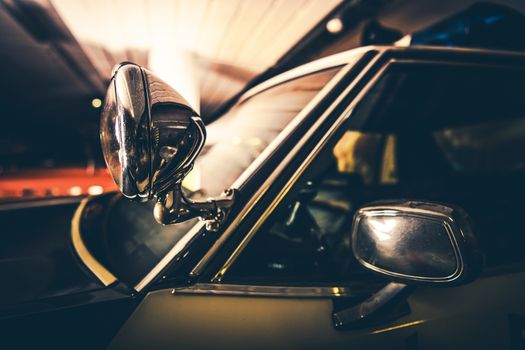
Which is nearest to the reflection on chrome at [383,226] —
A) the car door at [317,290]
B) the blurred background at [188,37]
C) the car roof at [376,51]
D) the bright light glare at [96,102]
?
the car door at [317,290]

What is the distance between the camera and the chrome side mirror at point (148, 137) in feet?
2.17

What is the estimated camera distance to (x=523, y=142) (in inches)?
107

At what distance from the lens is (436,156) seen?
8.57ft

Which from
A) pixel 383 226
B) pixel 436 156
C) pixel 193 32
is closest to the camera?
pixel 383 226

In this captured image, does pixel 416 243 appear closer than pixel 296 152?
Yes

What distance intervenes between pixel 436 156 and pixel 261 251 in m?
2.18

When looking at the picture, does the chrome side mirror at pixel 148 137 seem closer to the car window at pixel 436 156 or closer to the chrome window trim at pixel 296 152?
the chrome window trim at pixel 296 152

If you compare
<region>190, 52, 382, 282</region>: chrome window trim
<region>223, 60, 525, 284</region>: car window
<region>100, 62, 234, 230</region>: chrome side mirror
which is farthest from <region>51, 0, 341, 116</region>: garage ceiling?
<region>100, 62, 234, 230</region>: chrome side mirror

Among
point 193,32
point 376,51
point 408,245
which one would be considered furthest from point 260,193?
point 193,32

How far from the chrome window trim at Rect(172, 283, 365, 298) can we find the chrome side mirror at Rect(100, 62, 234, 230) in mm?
217

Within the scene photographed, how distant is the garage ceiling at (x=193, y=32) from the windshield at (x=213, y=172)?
113 inches

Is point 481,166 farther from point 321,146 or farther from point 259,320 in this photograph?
point 259,320

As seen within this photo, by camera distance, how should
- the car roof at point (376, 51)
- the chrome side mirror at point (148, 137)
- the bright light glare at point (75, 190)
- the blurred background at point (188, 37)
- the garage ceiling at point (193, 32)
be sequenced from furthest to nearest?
the bright light glare at point (75, 190), the garage ceiling at point (193, 32), the blurred background at point (188, 37), the car roof at point (376, 51), the chrome side mirror at point (148, 137)

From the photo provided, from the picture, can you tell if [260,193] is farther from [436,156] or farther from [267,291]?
[436,156]
